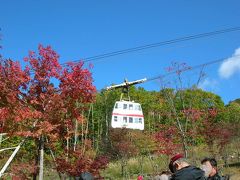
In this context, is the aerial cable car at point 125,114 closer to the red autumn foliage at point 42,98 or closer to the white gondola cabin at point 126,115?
the white gondola cabin at point 126,115

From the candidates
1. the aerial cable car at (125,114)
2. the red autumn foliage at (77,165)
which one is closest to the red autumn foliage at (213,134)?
the aerial cable car at (125,114)

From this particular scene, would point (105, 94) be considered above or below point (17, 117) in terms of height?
above

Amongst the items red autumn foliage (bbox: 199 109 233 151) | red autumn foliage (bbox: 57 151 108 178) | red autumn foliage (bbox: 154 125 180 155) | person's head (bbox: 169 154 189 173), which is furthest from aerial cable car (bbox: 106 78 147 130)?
person's head (bbox: 169 154 189 173)

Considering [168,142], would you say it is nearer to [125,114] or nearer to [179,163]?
[125,114]

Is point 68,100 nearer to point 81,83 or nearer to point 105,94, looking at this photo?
point 81,83

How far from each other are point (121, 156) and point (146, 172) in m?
2.86

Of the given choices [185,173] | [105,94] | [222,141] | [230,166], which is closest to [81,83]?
[185,173]

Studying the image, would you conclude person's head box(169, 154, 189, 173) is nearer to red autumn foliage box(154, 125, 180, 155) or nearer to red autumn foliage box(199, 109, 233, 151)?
red autumn foliage box(154, 125, 180, 155)

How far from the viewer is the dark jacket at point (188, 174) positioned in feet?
14.3

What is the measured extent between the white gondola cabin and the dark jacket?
17.1 metres

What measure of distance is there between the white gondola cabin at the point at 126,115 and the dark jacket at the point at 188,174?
56.2 feet

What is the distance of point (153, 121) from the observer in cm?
5122

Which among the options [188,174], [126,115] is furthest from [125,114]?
[188,174]

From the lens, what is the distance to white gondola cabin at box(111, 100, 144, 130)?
72.2 ft
